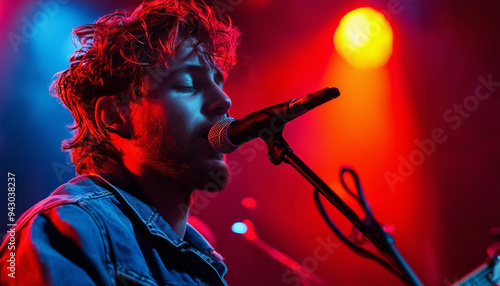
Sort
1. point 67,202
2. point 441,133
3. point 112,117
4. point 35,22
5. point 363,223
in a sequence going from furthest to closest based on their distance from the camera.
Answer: point 441,133
point 35,22
point 112,117
point 67,202
point 363,223

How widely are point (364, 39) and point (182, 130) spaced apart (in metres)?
2.82

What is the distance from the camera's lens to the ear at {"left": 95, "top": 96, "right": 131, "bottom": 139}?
5.08 feet

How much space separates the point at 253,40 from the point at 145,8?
5.49 ft

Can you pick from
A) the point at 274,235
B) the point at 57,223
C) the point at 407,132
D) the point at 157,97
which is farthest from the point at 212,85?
the point at 407,132

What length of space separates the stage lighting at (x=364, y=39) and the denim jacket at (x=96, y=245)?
2869 millimetres

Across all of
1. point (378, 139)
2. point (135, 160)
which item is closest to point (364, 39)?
point (378, 139)

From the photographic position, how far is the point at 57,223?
0.96 metres

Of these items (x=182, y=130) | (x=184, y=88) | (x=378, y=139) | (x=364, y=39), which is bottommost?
(x=378, y=139)

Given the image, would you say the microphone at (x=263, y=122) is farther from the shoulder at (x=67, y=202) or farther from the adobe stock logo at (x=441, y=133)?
the adobe stock logo at (x=441, y=133)

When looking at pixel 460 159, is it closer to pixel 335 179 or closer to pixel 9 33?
pixel 335 179

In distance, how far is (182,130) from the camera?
1.44 metres

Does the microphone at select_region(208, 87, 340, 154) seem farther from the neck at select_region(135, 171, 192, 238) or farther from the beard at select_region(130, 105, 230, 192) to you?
the neck at select_region(135, 171, 192, 238)

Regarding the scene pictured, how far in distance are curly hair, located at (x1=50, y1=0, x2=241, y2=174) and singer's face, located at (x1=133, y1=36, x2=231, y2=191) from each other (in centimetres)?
10

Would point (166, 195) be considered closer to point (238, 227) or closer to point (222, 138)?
point (222, 138)
